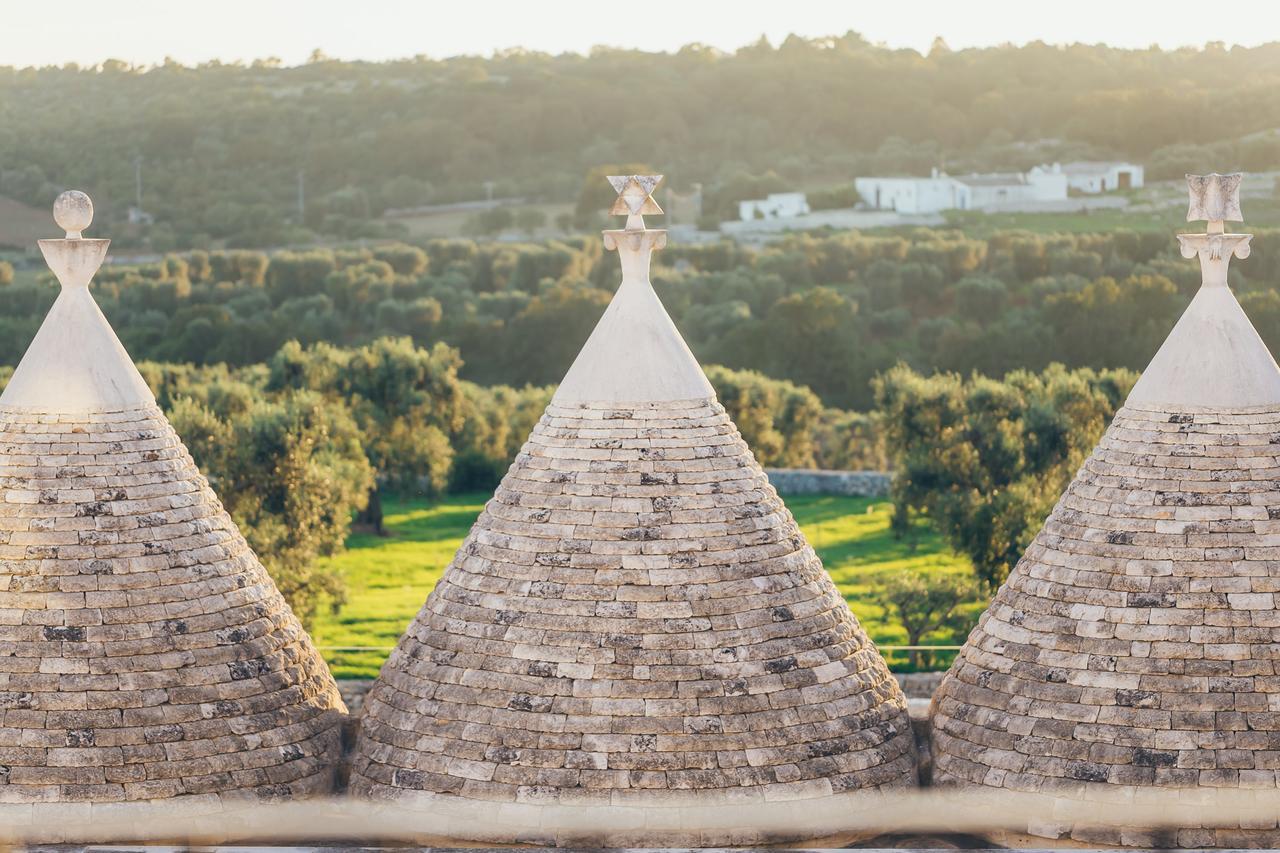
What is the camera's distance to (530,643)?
11.8 metres

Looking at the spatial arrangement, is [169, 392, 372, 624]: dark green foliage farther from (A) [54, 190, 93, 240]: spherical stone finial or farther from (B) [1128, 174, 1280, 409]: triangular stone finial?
(B) [1128, 174, 1280, 409]: triangular stone finial

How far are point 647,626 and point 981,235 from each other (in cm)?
5000

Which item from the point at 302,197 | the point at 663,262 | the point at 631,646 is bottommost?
the point at 631,646

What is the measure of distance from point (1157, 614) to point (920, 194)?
56.3 meters

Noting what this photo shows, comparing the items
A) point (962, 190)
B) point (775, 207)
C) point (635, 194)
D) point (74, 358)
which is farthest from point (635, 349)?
point (775, 207)

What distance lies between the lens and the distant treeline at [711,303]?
4894 centimetres

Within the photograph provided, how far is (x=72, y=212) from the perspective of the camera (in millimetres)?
12562

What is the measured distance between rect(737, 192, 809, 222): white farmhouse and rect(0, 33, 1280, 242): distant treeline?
6.01 ft

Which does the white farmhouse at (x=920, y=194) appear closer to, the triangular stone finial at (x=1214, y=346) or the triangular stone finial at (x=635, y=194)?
the triangular stone finial at (x=1214, y=346)

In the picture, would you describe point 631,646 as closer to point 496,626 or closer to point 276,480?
point 496,626

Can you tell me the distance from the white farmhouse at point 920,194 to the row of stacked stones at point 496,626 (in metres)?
54.0

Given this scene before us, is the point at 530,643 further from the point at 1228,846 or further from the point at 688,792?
A: the point at 1228,846

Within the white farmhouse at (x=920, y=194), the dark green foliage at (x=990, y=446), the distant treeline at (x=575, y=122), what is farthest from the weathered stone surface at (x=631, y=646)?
the white farmhouse at (x=920, y=194)

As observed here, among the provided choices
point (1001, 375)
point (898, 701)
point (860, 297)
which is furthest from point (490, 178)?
point (898, 701)
